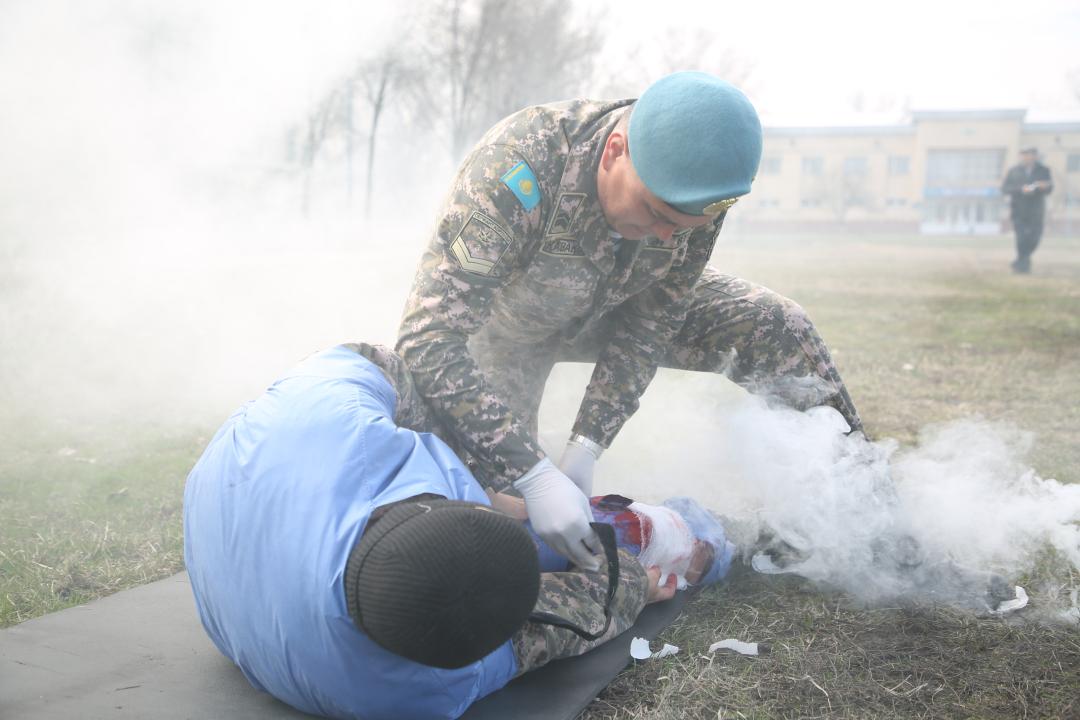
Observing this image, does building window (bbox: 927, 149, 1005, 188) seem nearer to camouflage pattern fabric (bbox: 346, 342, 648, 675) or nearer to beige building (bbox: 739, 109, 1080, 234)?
beige building (bbox: 739, 109, 1080, 234)

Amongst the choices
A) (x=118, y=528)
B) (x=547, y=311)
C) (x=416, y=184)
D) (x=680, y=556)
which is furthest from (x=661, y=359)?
(x=416, y=184)

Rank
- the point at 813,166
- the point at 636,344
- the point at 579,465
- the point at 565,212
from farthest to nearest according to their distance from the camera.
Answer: the point at 813,166 → the point at 636,344 → the point at 579,465 → the point at 565,212

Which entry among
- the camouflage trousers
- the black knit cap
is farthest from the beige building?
the black knit cap

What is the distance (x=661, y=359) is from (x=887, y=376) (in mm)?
3193

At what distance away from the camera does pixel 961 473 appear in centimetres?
271

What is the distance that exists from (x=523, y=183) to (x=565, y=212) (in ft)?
0.53

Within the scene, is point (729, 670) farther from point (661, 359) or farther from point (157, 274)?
point (157, 274)

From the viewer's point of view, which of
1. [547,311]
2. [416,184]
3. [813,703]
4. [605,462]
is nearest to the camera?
[813,703]

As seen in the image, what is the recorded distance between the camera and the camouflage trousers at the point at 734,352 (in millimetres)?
2645

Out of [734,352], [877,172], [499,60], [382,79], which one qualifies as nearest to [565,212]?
[734,352]

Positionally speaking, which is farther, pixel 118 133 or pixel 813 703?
pixel 118 133

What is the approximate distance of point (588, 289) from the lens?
2.41m

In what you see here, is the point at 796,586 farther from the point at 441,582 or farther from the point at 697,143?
the point at 441,582

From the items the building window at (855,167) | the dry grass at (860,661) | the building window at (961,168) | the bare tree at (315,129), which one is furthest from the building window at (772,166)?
the dry grass at (860,661)
